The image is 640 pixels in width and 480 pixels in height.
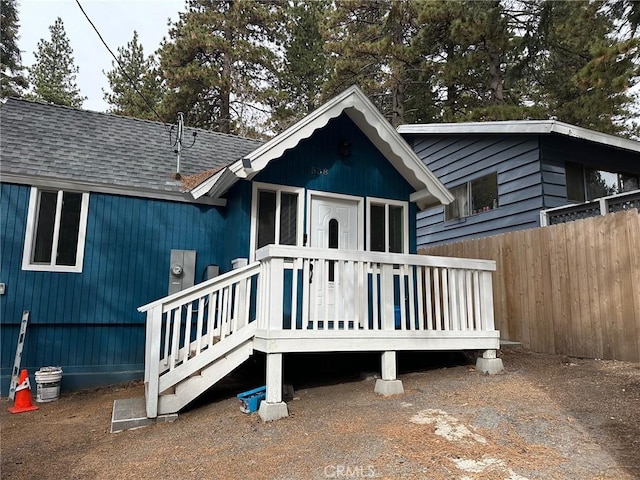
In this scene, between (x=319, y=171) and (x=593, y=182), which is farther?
(x=593, y=182)

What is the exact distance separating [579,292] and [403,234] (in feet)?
8.91

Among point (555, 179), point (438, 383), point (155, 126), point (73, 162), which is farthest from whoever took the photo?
point (155, 126)

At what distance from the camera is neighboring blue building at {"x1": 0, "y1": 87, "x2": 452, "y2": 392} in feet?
20.3

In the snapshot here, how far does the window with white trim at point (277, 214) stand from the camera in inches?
256

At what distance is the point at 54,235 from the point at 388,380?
5167 mm

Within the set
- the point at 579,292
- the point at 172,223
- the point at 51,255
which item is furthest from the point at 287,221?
the point at 579,292

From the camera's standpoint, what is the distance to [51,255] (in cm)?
634

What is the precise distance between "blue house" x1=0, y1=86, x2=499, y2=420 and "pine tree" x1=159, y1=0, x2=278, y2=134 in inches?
415

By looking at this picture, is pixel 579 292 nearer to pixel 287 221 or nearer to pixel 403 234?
pixel 403 234

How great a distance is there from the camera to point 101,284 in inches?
257

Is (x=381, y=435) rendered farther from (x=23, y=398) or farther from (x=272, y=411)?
(x=23, y=398)

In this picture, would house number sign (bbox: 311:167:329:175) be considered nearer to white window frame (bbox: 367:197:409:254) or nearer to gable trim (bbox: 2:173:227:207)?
white window frame (bbox: 367:197:409:254)

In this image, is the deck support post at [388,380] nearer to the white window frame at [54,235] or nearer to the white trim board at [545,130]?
the white window frame at [54,235]

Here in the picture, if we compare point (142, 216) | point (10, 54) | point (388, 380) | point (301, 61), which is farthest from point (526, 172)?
point (10, 54)
